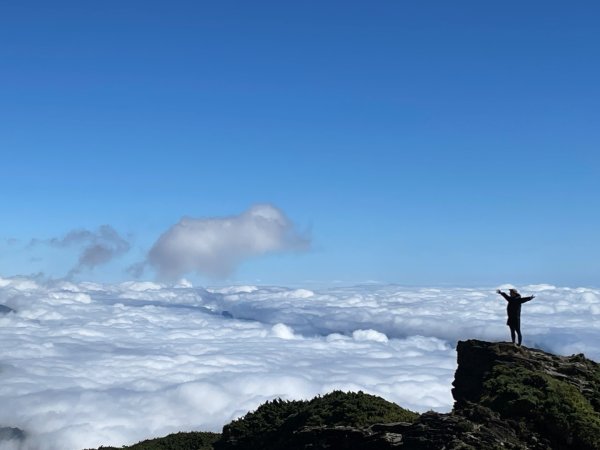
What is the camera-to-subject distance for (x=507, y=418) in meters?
23.3

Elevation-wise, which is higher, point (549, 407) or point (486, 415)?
point (549, 407)

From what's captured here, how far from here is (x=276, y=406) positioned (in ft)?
137

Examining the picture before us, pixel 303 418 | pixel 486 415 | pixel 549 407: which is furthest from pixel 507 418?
pixel 303 418

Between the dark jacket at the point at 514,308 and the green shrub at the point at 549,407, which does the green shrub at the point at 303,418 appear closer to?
the green shrub at the point at 549,407

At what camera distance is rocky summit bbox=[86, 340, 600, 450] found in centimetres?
2164

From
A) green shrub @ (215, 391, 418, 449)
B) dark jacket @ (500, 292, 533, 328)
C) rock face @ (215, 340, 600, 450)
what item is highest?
dark jacket @ (500, 292, 533, 328)

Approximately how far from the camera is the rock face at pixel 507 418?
2136 centimetres

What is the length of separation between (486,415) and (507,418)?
4.25 ft

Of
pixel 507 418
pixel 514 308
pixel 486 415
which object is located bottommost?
pixel 507 418

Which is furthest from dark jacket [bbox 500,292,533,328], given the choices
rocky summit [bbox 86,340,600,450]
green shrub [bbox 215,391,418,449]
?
green shrub [bbox 215,391,418,449]

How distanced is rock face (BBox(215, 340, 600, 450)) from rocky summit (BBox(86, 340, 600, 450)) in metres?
0.04

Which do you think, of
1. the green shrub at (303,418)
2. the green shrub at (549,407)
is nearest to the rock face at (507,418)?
the green shrub at (549,407)

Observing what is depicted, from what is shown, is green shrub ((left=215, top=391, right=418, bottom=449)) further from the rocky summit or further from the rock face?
the rock face

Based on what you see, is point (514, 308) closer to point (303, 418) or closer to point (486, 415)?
point (486, 415)
